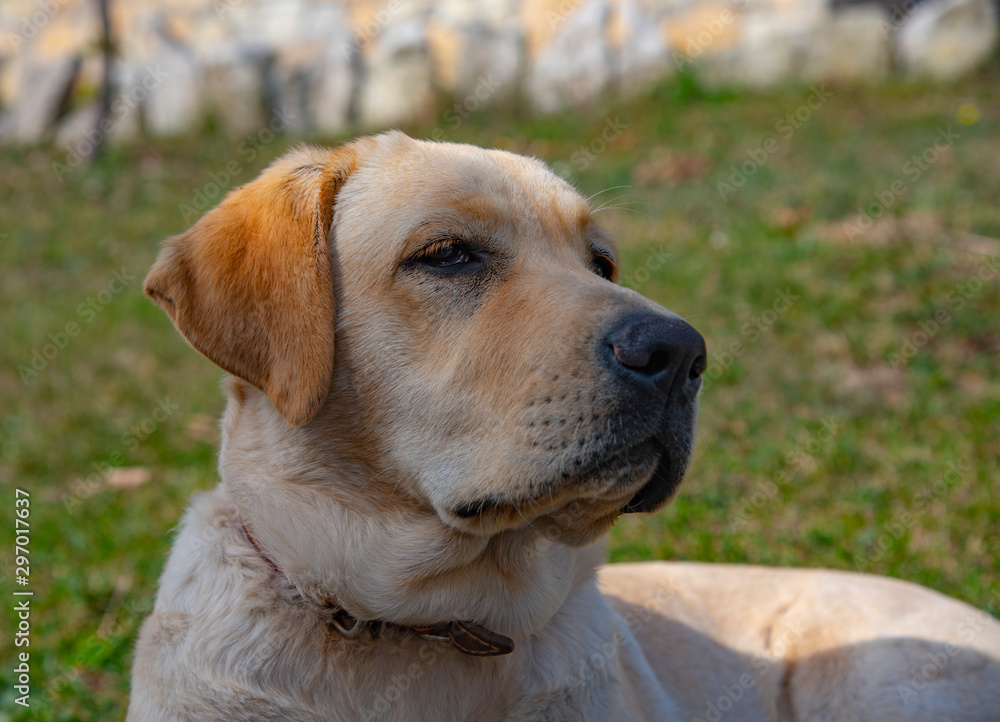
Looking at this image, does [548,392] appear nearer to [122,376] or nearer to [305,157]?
[305,157]

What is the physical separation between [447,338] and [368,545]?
0.63 meters

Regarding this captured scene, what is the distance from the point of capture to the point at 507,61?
45.1 ft

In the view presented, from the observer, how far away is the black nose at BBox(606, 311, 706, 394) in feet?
7.28

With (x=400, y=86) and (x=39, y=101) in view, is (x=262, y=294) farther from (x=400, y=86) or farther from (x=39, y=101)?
(x=39, y=101)

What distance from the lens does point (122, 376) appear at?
7.52 meters
